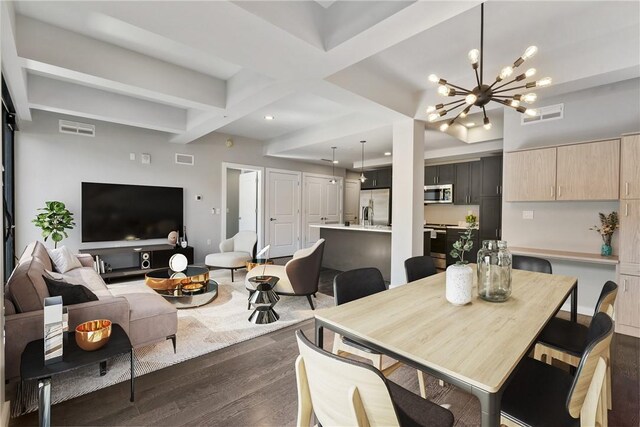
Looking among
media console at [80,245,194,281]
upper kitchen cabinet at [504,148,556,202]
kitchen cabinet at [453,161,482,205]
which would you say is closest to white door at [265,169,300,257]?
media console at [80,245,194,281]

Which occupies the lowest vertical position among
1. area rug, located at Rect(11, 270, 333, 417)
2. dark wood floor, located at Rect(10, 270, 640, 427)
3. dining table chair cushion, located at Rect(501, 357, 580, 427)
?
dark wood floor, located at Rect(10, 270, 640, 427)

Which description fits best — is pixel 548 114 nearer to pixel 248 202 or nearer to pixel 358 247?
pixel 358 247

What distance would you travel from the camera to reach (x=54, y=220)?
13.8 ft

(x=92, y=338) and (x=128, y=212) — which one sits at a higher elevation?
(x=128, y=212)

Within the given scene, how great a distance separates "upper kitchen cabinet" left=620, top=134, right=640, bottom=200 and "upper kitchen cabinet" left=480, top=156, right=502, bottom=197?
7.32ft

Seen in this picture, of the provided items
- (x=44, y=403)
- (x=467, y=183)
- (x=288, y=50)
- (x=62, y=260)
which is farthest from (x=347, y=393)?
(x=467, y=183)

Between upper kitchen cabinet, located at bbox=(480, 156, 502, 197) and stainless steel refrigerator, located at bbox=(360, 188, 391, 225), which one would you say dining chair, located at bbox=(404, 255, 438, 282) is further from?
stainless steel refrigerator, located at bbox=(360, 188, 391, 225)

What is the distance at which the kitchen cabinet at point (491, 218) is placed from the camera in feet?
17.5

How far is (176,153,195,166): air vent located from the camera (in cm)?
585

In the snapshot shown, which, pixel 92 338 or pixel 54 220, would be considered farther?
pixel 54 220

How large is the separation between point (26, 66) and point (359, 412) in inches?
159

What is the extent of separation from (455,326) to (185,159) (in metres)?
5.88

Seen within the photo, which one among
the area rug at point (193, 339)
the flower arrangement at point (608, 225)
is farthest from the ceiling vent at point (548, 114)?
the area rug at point (193, 339)

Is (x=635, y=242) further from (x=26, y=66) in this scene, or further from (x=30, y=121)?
(x=30, y=121)
